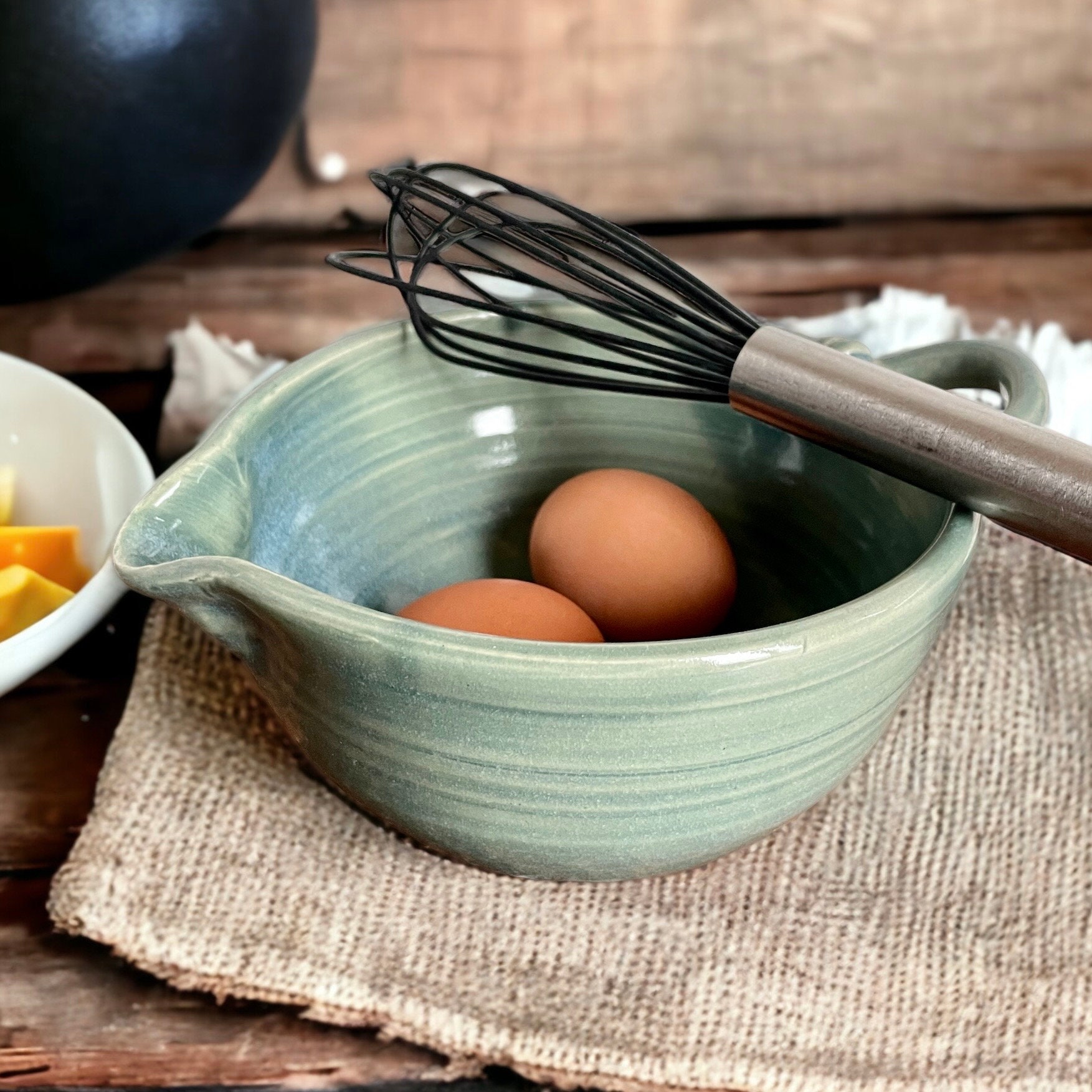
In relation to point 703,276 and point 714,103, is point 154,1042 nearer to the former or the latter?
point 703,276

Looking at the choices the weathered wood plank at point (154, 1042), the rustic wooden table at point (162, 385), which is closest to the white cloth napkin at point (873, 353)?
the rustic wooden table at point (162, 385)

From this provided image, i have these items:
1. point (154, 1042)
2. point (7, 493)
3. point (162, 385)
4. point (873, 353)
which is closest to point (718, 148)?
point (873, 353)

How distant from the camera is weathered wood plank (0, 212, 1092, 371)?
67 cm

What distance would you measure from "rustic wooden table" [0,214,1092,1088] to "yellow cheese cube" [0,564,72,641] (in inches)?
1.5

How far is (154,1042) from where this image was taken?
34 cm

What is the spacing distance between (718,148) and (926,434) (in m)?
0.49

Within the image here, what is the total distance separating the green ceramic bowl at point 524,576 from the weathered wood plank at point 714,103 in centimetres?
39

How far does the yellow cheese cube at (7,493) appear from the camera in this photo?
19.3 inches

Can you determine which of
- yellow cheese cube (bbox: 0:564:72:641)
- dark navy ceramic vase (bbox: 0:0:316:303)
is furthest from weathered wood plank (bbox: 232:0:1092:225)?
yellow cheese cube (bbox: 0:564:72:641)

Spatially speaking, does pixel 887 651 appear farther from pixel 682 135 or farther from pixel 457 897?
pixel 682 135

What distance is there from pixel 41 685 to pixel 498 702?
24 cm

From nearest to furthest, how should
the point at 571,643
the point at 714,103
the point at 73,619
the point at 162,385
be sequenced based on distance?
the point at 571,643
the point at 73,619
the point at 162,385
the point at 714,103

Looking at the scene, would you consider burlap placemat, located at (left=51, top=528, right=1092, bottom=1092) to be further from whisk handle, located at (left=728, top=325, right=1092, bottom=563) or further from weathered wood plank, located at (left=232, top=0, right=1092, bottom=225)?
weathered wood plank, located at (left=232, top=0, right=1092, bottom=225)

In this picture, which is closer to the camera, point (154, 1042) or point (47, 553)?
point (154, 1042)
